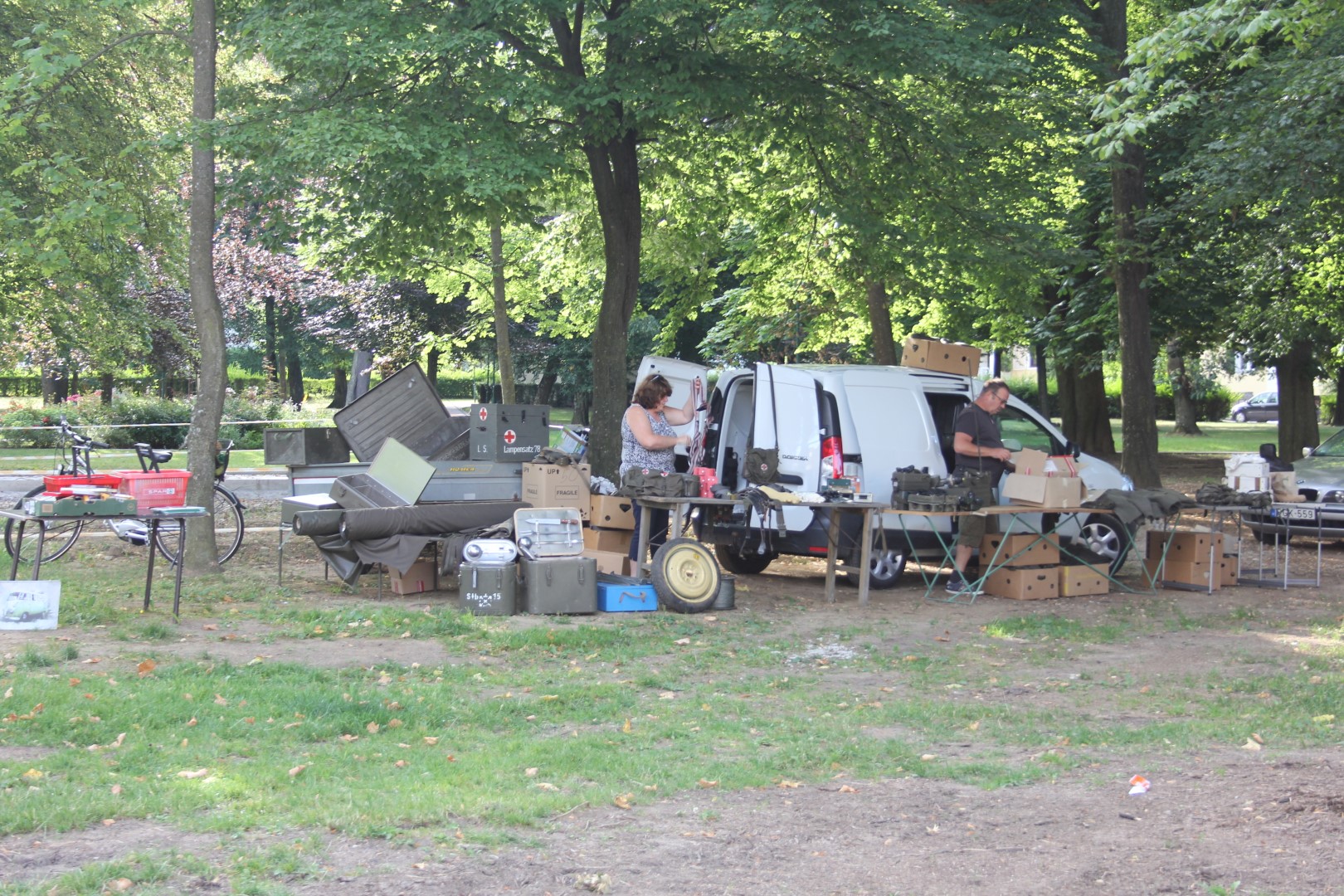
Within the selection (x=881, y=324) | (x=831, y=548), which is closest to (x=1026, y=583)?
(x=831, y=548)

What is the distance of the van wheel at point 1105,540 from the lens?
41.5 feet

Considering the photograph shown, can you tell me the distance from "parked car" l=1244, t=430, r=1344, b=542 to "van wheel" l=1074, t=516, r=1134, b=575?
214 centimetres

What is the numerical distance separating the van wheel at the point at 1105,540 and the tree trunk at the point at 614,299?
5.22m

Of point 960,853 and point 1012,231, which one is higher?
point 1012,231

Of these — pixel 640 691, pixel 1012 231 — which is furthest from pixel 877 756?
pixel 1012 231

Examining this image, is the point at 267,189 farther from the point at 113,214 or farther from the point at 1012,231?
the point at 1012,231

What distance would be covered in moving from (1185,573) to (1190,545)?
11.7 inches

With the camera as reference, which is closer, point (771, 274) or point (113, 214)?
point (113, 214)

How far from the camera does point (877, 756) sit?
6.28 metres

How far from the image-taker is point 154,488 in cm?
966

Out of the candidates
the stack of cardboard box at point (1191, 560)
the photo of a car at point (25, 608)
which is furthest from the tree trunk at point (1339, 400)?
the photo of a car at point (25, 608)

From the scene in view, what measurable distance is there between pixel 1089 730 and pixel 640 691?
8.59ft

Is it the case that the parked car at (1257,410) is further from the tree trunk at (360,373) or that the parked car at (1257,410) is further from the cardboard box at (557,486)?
the cardboard box at (557,486)

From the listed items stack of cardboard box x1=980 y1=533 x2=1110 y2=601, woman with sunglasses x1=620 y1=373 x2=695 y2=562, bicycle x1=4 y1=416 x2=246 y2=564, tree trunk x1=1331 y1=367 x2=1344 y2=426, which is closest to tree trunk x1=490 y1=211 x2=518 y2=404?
bicycle x1=4 y1=416 x2=246 y2=564
